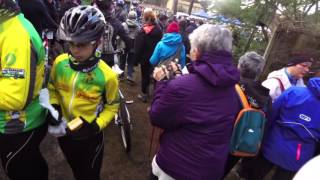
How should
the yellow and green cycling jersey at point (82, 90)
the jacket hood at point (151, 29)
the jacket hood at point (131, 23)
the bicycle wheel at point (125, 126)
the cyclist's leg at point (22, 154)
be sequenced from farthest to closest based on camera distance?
the jacket hood at point (131, 23) → the jacket hood at point (151, 29) → the bicycle wheel at point (125, 126) → the yellow and green cycling jersey at point (82, 90) → the cyclist's leg at point (22, 154)

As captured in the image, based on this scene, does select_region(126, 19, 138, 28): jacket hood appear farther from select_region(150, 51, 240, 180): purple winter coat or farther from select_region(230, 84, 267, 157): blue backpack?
select_region(150, 51, 240, 180): purple winter coat

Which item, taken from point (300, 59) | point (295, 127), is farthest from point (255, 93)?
point (300, 59)

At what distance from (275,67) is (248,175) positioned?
2870 mm

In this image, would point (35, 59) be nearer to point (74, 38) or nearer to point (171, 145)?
point (74, 38)

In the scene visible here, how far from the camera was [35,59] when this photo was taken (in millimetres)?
2035

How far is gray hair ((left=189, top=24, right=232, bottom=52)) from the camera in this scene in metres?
2.22

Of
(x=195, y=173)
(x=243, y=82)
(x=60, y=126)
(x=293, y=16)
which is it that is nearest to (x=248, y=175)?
(x=243, y=82)

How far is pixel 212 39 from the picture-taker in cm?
223

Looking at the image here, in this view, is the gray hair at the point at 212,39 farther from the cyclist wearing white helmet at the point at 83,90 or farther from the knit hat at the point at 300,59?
the knit hat at the point at 300,59

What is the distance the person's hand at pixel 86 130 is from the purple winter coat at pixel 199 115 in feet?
1.62

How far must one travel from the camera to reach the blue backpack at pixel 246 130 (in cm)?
262

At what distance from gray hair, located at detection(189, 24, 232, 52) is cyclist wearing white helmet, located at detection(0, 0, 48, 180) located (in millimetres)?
1107

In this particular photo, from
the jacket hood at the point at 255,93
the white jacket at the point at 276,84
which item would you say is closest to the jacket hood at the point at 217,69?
the jacket hood at the point at 255,93

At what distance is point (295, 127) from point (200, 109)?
4.44 ft
